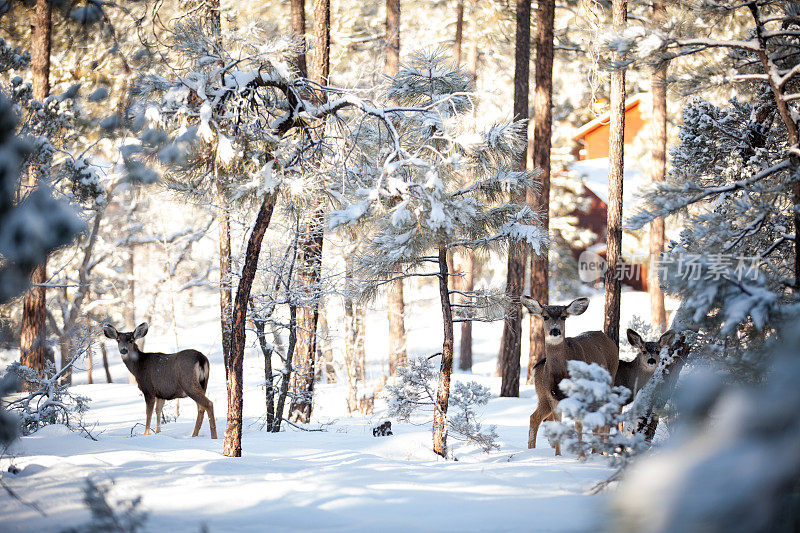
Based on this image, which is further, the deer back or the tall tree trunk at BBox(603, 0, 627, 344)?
the tall tree trunk at BBox(603, 0, 627, 344)

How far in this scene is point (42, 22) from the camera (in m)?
14.6

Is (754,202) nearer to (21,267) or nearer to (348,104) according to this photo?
(348,104)

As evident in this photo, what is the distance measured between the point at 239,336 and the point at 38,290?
1030cm

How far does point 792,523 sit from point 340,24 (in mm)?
22888

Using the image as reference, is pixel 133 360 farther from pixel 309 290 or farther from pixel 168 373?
pixel 309 290

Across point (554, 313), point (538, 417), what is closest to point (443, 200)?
point (554, 313)

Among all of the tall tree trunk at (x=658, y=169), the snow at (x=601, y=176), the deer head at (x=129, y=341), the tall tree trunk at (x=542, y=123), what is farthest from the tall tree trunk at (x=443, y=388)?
the snow at (x=601, y=176)

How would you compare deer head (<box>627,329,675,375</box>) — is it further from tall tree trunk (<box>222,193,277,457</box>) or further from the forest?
tall tree trunk (<box>222,193,277,457</box>)

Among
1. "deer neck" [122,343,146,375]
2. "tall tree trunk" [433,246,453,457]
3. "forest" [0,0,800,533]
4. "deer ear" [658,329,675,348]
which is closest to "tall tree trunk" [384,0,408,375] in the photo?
"forest" [0,0,800,533]

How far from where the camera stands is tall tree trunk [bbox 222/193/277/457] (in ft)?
23.5

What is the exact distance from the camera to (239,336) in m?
7.14

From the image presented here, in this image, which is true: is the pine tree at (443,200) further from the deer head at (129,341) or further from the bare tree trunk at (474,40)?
the bare tree trunk at (474,40)

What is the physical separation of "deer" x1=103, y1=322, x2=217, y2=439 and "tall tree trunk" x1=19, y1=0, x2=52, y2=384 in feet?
13.7

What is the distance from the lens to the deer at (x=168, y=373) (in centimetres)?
1077
